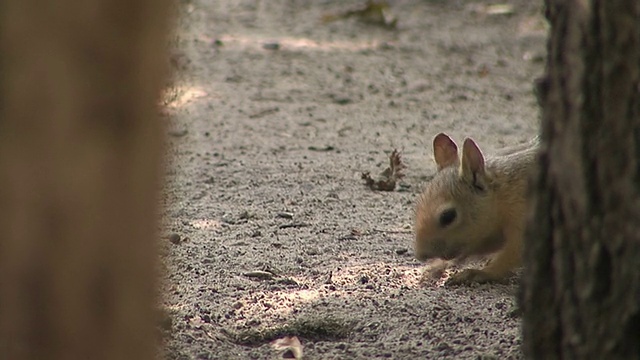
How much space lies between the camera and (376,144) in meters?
→ 6.86

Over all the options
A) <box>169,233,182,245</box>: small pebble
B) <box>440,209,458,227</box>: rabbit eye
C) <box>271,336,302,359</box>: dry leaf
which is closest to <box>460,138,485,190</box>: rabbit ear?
<box>440,209,458,227</box>: rabbit eye

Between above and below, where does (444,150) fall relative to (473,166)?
above

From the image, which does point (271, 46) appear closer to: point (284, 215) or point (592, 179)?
point (284, 215)

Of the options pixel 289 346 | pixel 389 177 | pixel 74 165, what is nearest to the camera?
pixel 74 165

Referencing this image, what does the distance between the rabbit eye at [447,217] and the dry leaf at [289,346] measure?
883 millimetres

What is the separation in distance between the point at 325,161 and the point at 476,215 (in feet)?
6.68

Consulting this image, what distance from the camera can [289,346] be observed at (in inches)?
148

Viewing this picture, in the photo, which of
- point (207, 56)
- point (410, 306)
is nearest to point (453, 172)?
point (410, 306)

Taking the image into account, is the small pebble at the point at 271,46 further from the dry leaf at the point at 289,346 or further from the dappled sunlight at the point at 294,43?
the dry leaf at the point at 289,346

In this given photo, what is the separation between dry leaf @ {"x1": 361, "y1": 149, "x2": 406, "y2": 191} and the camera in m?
5.87

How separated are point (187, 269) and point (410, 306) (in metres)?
0.95

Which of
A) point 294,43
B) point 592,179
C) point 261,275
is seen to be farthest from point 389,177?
point 294,43

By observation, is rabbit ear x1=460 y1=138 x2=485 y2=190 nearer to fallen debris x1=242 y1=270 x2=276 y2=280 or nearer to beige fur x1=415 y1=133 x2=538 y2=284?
beige fur x1=415 y1=133 x2=538 y2=284

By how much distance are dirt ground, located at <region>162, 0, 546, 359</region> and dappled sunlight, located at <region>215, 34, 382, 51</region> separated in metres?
0.02
